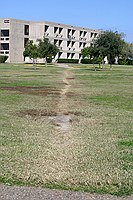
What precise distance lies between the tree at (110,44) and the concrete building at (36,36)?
44263mm

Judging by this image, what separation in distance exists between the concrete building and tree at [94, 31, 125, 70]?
44263 mm

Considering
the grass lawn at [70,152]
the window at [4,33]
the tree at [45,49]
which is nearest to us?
the grass lawn at [70,152]

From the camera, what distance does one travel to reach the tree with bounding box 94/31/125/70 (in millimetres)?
62281

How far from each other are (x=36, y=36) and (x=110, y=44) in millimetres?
50289

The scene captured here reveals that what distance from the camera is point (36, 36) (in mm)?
109438

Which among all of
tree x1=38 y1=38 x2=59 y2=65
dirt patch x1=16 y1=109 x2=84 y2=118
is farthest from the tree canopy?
dirt patch x1=16 y1=109 x2=84 y2=118

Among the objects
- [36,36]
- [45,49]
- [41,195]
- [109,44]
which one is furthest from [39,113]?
[36,36]

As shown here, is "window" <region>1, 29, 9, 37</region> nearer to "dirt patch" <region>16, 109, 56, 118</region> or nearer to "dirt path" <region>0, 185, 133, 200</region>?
"dirt patch" <region>16, 109, 56, 118</region>

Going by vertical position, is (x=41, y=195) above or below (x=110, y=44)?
below

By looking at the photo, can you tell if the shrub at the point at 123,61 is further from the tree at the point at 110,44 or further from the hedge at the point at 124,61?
the tree at the point at 110,44

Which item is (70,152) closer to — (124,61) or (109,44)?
(109,44)

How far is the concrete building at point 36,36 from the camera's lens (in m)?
104

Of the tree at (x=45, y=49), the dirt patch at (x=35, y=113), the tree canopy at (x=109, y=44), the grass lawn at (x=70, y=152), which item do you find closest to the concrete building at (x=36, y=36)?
the tree at (x=45, y=49)

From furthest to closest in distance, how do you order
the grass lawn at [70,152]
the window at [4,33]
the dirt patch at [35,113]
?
the window at [4,33] < the dirt patch at [35,113] < the grass lawn at [70,152]
